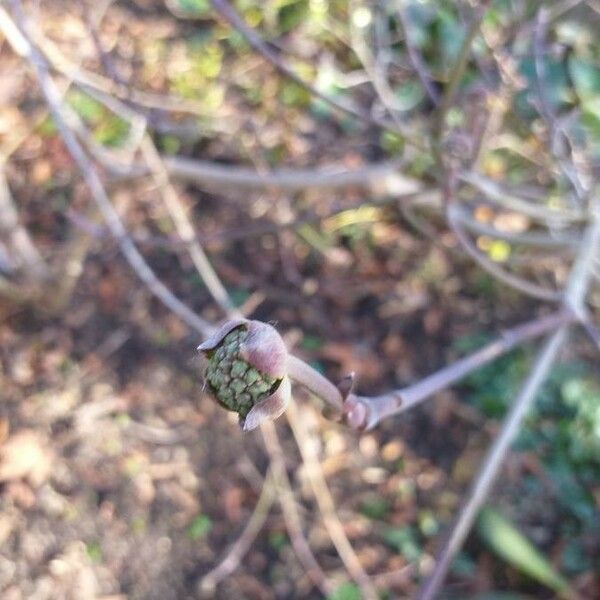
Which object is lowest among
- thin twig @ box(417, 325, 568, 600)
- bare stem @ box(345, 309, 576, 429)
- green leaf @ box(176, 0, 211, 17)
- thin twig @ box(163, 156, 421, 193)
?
thin twig @ box(163, 156, 421, 193)

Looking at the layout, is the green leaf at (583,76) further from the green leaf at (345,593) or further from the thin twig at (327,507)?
the green leaf at (345,593)

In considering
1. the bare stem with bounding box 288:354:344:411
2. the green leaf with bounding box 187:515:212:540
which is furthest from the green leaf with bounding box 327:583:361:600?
the bare stem with bounding box 288:354:344:411

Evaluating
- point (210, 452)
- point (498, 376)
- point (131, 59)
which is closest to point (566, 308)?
point (498, 376)

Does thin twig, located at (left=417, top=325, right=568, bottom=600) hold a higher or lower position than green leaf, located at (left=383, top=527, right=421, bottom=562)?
higher

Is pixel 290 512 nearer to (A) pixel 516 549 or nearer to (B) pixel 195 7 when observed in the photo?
(A) pixel 516 549

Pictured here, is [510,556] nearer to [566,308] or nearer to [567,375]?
[567,375]

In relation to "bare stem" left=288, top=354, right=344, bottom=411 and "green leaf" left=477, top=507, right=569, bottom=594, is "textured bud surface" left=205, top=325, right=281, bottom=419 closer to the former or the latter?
"bare stem" left=288, top=354, right=344, bottom=411
